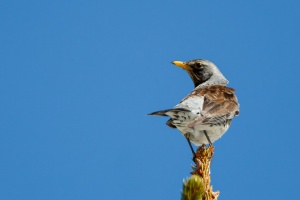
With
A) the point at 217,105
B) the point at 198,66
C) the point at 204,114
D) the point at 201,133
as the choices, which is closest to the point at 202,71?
the point at 198,66

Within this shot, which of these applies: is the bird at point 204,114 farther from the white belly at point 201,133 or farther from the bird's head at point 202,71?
the bird's head at point 202,71

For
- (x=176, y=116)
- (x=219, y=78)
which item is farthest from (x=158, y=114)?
(x=219, y=78)

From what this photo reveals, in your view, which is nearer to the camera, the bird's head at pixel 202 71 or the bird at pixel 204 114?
the bird at pixel 204 114

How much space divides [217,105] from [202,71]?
2.79 m

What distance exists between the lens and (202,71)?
10750 mm

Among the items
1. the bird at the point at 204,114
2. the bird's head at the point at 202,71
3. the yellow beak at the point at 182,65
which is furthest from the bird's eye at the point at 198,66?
the bird at the point at 204,114

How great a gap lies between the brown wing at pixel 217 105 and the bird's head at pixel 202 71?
1.18 metres

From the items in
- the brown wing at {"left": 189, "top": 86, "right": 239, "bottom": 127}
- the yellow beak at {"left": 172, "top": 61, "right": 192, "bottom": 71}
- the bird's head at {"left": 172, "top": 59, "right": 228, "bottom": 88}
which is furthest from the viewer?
the yellow beak at {"left": 172, "top": 61, "right": 192, "bottom": 71}

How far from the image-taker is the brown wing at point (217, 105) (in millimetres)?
7531

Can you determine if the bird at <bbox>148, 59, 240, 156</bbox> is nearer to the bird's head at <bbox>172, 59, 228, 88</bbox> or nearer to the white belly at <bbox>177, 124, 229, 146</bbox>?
the white belly at <bbox>177, 124, 229, 146</bbox>

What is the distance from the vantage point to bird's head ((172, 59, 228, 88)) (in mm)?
10645

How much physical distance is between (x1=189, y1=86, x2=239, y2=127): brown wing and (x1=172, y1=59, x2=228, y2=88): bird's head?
1183 millimetres

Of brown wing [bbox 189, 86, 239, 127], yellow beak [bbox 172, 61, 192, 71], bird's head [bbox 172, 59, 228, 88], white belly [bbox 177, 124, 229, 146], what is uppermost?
yellow beak [bbox 172, 61, 192, 71]

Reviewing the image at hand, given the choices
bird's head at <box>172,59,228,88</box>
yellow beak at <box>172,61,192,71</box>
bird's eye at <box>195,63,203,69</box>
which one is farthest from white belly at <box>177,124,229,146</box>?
yellow beak at <box>172,61,192,71</box>
